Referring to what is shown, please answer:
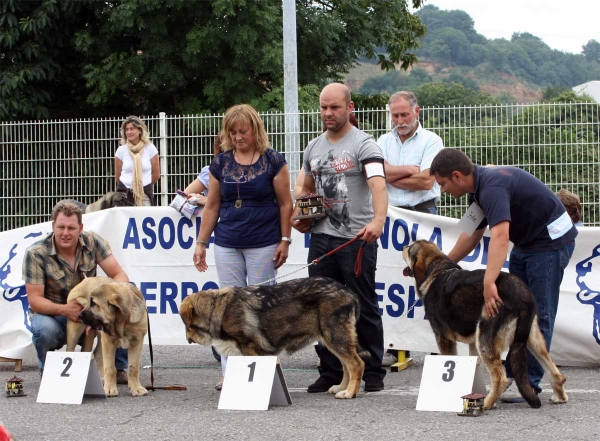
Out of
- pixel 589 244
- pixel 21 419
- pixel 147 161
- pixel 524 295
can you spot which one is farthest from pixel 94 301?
pixel 147 161

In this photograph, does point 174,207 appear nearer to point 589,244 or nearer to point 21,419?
point 21,419

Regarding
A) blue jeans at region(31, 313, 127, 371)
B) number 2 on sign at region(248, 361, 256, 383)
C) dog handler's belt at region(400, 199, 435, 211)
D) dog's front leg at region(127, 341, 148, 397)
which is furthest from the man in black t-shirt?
blue jeans at region(31, 313, 127, 371)

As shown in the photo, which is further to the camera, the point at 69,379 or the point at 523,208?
the point at 69,379

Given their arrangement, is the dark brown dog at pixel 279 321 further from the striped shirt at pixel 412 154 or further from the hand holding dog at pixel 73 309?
the striped shirt at pixel 412 154

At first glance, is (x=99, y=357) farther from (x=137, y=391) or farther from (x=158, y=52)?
(x=158, y=52)

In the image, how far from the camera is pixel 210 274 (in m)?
8.35

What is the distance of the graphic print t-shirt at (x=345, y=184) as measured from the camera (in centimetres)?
655

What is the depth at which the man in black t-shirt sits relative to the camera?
5832mm

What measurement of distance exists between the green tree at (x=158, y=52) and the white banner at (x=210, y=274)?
10.4 meters

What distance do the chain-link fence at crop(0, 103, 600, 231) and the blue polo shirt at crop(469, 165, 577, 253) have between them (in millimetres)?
5689

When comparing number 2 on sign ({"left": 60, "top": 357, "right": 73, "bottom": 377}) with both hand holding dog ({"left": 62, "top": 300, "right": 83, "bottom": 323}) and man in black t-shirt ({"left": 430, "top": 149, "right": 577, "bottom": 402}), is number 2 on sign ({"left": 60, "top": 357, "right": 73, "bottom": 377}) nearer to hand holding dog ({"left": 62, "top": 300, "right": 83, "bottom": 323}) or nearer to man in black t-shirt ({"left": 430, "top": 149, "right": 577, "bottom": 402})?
hand holding dog ({"left": 62, "top": 300, "right": 83, "bottom": 323})

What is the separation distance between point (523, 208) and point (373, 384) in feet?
5.55

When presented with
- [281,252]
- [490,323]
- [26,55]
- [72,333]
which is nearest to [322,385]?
[281,252]

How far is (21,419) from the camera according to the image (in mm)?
5895
